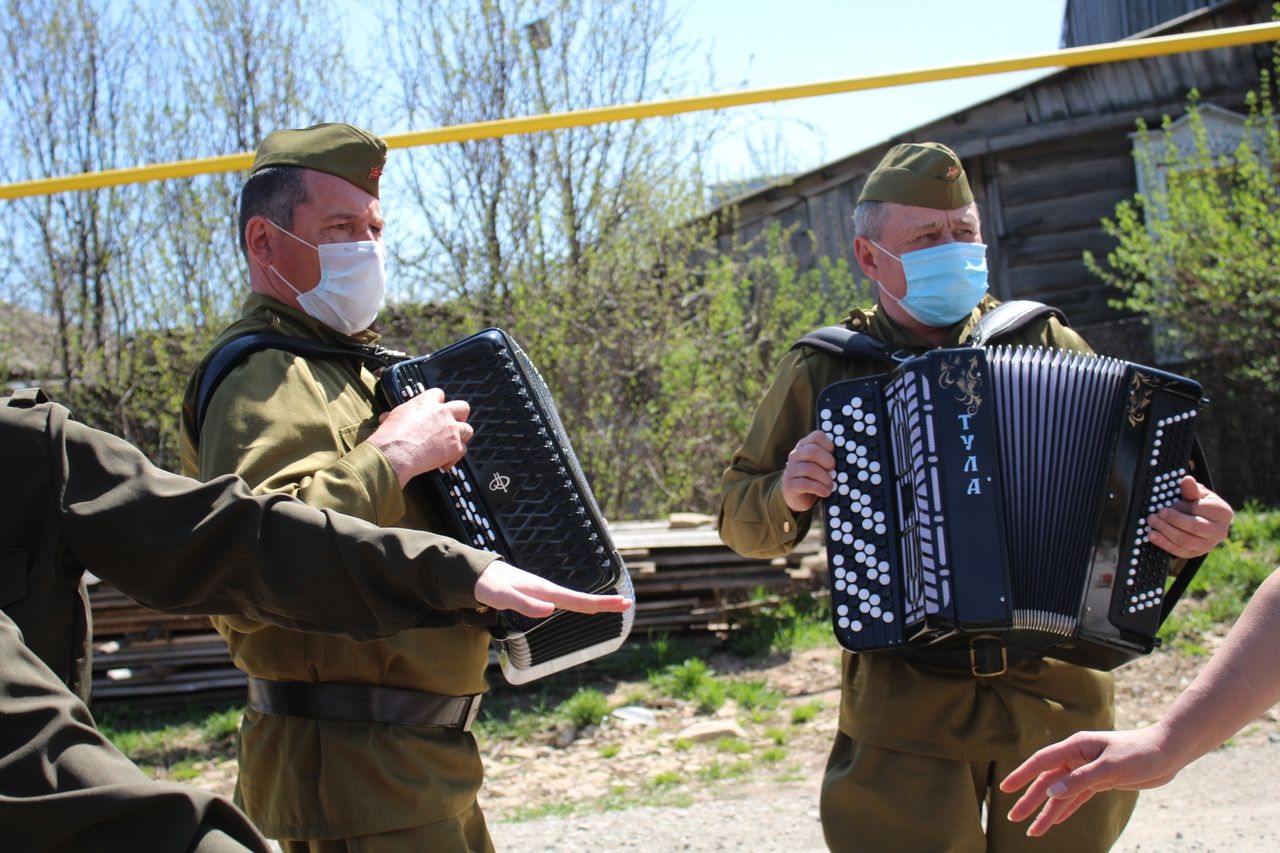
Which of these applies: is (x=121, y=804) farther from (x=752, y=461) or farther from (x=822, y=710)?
(x=822, y=710)

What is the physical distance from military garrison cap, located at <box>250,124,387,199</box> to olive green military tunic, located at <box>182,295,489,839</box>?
0.43 m

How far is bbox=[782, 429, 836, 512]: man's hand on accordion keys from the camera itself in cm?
283

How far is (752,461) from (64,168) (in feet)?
28.1

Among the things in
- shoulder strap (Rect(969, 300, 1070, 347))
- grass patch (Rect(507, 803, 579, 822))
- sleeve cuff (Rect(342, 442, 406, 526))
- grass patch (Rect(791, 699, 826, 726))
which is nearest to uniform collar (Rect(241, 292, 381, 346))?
sleeve cuff (Rect(342, 442, 406, 526))

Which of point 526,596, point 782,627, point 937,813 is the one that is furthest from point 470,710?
point 782,627

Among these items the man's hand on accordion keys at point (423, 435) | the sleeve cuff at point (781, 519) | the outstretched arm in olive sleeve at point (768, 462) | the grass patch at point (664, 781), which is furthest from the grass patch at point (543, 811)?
the man's hand on accordion keys at point (423, 435)

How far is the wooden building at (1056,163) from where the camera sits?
12.1 m

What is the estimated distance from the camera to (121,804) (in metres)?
1.56

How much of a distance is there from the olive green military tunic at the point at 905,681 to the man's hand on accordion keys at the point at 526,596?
3.35ft

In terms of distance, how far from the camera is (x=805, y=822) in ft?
16.1

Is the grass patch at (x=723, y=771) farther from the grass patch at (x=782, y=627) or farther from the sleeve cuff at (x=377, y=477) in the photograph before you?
the sleeve cuff at (x=377, y=477)

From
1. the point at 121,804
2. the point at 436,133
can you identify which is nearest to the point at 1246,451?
the point at 436,133

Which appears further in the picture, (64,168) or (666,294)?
(64,168)

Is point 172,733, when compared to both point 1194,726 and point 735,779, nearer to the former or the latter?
point 735,779
